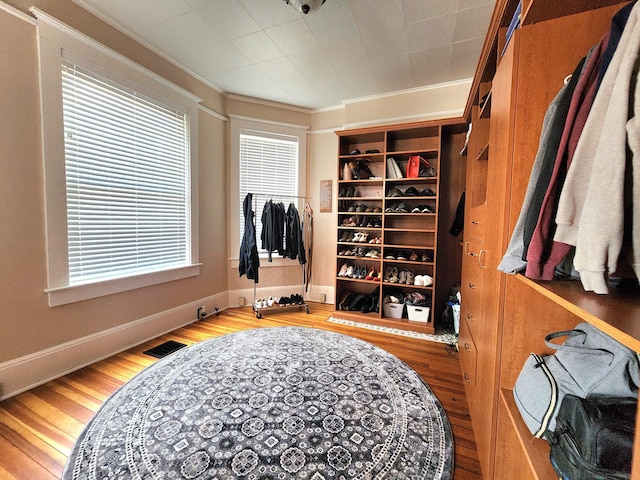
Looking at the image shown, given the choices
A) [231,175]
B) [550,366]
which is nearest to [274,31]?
[231,175]

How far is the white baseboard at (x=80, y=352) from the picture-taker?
1746 millimetres

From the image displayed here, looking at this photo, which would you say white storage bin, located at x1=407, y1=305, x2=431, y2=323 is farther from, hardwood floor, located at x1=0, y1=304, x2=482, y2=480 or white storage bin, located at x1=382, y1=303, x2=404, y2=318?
hardwood floor, located at x1=0, y1=304, x2=482, y2=480

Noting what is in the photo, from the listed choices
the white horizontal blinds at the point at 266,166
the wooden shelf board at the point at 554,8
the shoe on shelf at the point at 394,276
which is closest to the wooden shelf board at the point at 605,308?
the wooden shelf board at the point at 554,8

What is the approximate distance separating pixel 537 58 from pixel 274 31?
2110mm

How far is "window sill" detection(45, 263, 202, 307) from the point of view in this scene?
1959mm

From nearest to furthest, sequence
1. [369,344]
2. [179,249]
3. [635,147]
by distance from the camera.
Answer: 1. [635,147]
2. [369,344]
3. [179,249]

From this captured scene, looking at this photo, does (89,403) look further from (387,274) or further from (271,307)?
(387,274)

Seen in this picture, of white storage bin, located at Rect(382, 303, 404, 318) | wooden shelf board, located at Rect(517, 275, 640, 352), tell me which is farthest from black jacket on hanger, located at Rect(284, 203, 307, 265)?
wooden shelf board, located at Rect(517, 275, 640, 352)

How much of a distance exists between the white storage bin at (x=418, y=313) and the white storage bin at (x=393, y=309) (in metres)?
0.10

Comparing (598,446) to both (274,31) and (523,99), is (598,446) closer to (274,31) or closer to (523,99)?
(523,99)

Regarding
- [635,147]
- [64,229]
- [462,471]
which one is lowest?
Result: [462,471]

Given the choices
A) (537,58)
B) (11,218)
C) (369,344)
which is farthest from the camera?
(369,344)

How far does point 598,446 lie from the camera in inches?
21.9

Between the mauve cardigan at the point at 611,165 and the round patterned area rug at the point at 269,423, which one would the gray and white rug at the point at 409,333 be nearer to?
the round patterned area rug at the point at 269,423
